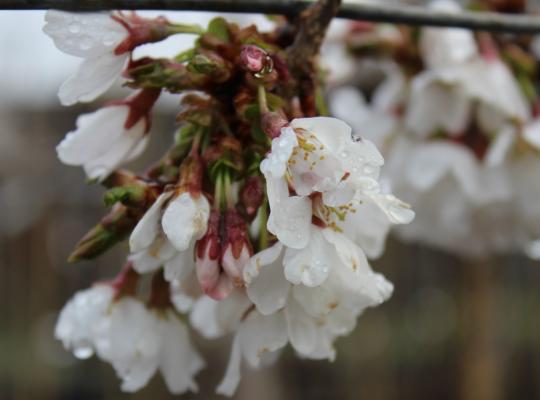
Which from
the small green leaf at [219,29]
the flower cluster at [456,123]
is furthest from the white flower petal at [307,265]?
the flower cluster at [456,123]

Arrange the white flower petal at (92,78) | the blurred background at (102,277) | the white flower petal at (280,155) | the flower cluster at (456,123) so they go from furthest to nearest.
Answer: the blurred background at (102,277) → the flower cluster at (456,123) → the white flower petal at (92,78) → the white flower petal at (280,155)

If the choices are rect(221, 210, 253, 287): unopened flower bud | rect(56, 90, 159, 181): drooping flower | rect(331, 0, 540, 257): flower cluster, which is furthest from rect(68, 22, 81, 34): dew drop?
rect(331, 0, 540, 257): flower cluster

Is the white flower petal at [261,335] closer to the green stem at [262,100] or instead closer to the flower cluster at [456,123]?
the green stem at [262,100]

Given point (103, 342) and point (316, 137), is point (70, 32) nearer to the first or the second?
point (316, 137)

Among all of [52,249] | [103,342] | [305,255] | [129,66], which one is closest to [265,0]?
[129,66]

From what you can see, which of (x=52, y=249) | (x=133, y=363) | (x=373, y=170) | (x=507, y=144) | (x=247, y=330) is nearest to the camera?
(x=373, y=170)

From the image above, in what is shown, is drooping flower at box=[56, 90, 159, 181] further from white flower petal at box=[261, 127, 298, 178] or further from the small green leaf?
white flower petal at box=[261, 127, 298, 178]
